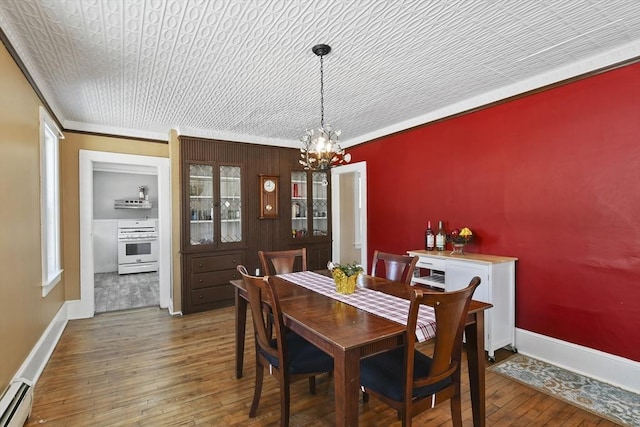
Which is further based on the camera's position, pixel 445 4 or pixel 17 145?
pixel 17 145

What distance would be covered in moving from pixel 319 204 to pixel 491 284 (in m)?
3.18

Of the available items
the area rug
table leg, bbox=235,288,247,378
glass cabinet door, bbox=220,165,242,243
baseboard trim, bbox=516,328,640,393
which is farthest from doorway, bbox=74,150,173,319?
baseboard trim, bbox=516,328,640,393

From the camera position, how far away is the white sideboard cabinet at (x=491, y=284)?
2.88 m

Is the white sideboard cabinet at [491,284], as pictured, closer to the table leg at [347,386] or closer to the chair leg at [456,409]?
the chair leg at [456,409]

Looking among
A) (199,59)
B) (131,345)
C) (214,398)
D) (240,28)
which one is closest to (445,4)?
(240,28)

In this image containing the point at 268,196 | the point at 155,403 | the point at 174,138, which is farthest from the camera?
the point at 268,196

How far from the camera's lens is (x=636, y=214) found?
2.38m

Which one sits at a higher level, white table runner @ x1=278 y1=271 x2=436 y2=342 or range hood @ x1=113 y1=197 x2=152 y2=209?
range hood @ x1=113 y1=197 x2=152 y2=209

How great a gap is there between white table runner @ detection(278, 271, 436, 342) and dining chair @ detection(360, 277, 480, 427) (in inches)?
3.6

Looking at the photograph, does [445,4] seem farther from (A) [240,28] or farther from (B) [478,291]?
(B) [478,291]

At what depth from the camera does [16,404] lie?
77.0 inches

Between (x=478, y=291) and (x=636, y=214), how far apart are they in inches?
50.2

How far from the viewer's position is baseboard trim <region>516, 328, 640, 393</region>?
2408mm

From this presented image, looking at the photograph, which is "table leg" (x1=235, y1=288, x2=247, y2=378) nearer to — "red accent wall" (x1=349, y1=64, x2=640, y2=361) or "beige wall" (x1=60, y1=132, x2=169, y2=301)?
"red accent wall" (x1=349, y1=64, x2=640, y2=361)
